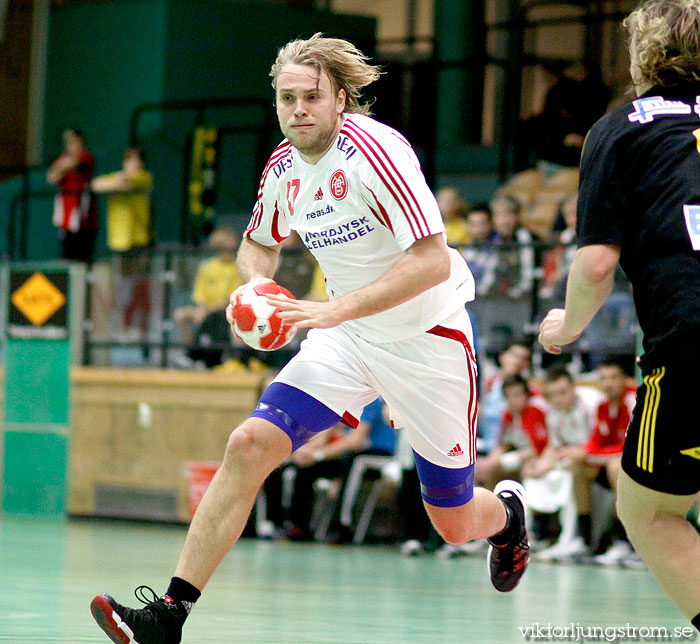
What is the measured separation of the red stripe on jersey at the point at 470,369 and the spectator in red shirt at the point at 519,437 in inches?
198

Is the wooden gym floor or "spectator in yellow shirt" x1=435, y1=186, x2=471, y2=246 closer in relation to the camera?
the wooden gym floor

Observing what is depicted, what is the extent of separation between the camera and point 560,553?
32.1ft

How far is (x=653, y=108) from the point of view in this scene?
3529 millimetres

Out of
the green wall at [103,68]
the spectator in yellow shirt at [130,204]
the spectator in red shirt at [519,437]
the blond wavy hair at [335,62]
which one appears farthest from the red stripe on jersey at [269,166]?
the green wall at [103,68]

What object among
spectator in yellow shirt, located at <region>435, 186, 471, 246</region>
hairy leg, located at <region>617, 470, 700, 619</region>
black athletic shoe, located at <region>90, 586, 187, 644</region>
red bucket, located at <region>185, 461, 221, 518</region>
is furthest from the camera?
red bucket, located at <region>185, 461, 221, 518</region>

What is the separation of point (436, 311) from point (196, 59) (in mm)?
13700

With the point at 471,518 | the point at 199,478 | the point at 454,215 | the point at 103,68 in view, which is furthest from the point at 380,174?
the point at 103,68

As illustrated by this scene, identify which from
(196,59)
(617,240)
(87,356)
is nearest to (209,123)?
(196,59)

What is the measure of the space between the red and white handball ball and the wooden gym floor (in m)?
1.19

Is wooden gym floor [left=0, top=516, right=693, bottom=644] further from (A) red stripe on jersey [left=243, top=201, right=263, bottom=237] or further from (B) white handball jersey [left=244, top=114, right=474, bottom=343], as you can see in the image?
(A) red stripe on jersey [left=243, top=201, right=263, bottom=237]

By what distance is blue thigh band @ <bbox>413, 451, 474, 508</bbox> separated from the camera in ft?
16.8

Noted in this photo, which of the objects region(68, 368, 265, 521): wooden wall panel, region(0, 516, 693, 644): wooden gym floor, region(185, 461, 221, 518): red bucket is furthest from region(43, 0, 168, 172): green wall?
region(0, 516, 693, 644): wooden gym floor

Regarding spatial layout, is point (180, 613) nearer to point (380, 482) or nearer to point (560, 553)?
point (560, 553)

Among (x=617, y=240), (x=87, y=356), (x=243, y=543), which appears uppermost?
(x=617, y=240)
